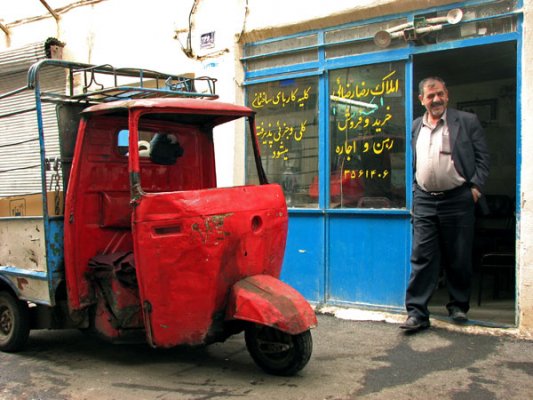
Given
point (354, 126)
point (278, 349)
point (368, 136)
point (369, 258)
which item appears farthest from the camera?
point (354, 126)

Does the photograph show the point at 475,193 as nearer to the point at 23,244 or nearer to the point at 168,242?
the point at 168,242

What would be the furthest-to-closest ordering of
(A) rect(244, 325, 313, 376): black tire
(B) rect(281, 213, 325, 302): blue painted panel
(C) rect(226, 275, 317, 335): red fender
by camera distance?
1. (B) rect(281, 213, 325, 302): blue painted panel
2. (A) rect(244, 325, 313, 376): black tire
3. (C) rect(226, 275, 317, 335): red fender

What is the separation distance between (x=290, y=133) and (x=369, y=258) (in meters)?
1.69

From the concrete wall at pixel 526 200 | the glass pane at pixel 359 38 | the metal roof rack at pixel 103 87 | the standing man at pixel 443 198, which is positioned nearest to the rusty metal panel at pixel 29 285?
the metal roof rack at pixel 103 87

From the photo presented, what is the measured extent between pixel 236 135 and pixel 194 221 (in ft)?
10.1

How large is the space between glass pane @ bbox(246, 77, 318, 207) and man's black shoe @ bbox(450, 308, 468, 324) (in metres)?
1.82

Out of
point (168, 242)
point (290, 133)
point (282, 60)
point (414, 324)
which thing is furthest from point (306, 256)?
point (168, 242)

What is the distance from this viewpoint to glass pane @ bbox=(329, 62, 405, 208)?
215 inches

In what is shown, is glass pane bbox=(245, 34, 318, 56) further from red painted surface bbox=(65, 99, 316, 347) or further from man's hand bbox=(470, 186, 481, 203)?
man's hand bbox=(470, 186, 481, 203)

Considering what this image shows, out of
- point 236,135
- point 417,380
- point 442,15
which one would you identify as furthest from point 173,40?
point 417,380

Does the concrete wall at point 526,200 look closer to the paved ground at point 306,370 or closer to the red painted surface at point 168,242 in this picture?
the paved ground at point 306,370

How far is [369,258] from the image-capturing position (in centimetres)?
554

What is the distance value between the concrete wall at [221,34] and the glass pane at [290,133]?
0.33 meters

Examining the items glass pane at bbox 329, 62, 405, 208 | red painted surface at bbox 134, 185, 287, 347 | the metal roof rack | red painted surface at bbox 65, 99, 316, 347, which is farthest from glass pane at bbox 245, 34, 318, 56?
red painted surface at bbox 134, 185, 287, 347
